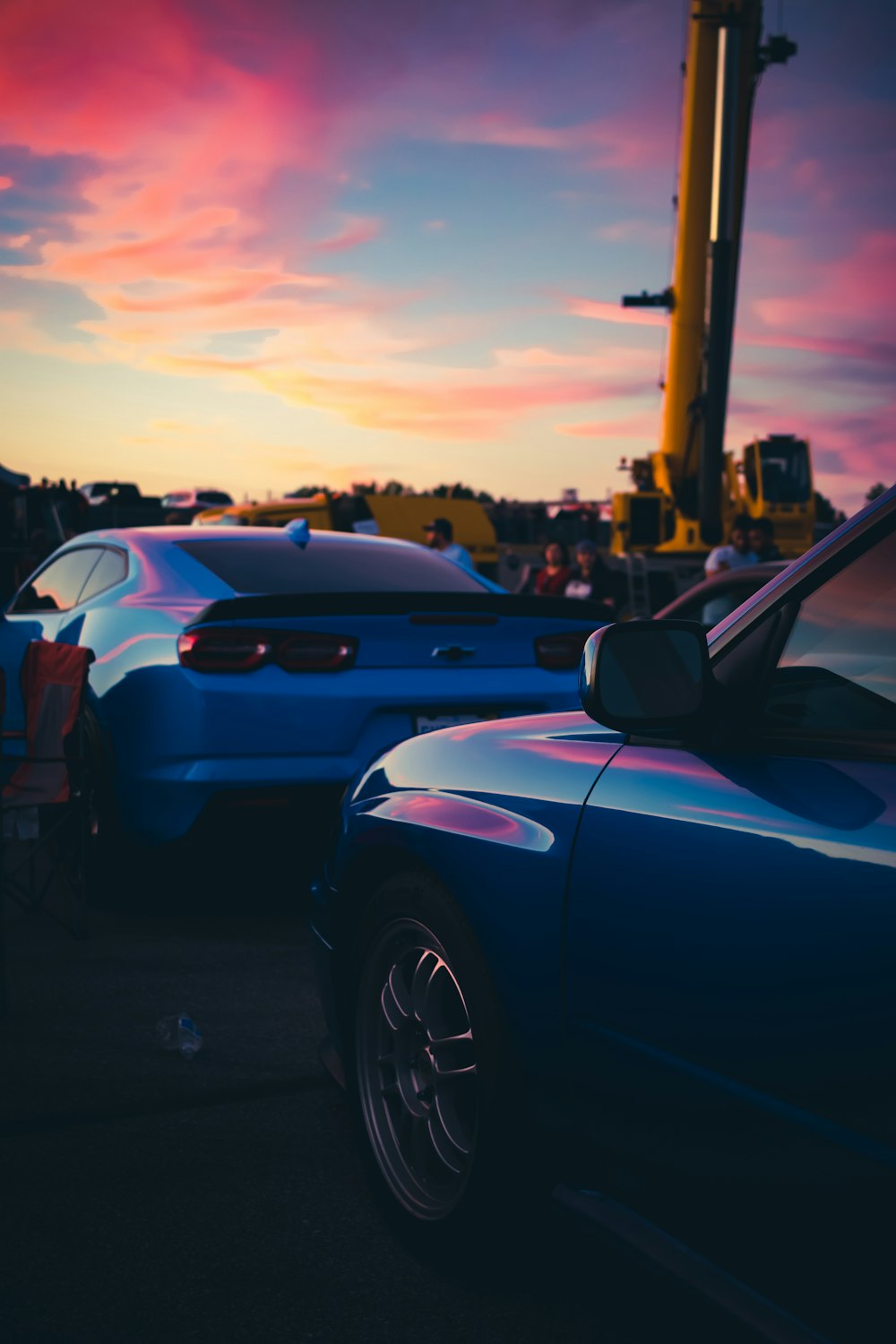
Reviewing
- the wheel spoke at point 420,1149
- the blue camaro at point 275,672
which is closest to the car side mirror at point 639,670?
the wheel spoke at point 420,1149

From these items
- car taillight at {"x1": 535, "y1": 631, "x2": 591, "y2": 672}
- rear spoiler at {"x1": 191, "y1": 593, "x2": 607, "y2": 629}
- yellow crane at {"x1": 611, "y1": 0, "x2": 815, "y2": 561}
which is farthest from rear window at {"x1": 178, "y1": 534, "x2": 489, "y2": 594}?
yellow crane at {"x1": 611, "y1": 0, "x2": 815, "y2": 561}

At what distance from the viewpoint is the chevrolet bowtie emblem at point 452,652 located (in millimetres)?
5523

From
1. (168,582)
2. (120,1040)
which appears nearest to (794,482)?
(168,582)

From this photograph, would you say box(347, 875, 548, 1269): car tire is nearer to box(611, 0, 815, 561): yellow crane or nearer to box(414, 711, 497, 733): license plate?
box(414, 711, 497, 733): license plate

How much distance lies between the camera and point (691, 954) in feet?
6.75

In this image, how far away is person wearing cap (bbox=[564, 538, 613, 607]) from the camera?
43.9 ft

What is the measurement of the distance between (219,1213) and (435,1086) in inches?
24.5

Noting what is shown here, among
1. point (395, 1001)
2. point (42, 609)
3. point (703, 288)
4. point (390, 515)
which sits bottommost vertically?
point (395, 1001)

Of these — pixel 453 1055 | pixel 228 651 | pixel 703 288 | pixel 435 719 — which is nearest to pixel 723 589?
pixel 435 719

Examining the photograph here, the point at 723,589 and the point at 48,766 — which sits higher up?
the point at 723,589

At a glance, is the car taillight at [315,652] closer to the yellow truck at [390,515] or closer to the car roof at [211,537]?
the car roof at [211,537]

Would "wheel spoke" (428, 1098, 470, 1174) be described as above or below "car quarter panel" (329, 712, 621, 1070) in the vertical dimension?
below

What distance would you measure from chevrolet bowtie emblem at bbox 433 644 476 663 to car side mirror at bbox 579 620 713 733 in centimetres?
333

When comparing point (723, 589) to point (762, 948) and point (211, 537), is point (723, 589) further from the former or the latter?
point (762, 948)
